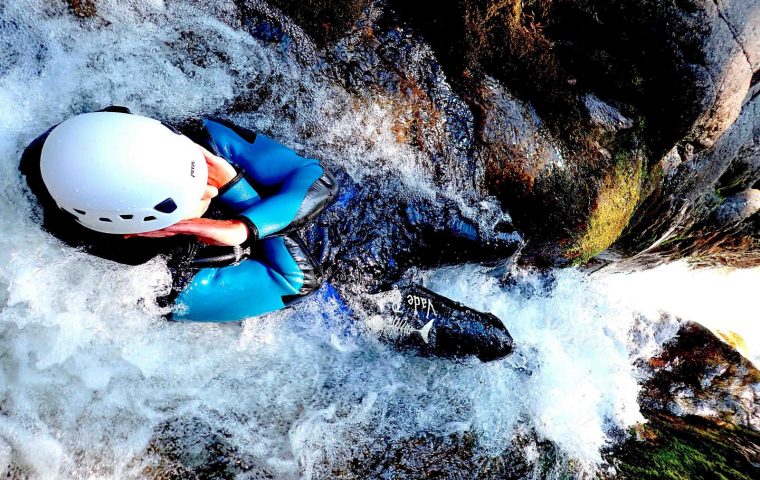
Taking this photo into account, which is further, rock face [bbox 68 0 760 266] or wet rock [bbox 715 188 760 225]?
wet rock [bbox 715 188 760 225]

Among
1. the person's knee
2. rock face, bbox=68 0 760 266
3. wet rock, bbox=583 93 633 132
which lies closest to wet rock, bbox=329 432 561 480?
the person's knee

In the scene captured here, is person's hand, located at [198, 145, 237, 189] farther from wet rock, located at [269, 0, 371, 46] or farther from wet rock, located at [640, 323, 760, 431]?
wet rock, located at [640, 323, 760, 431]

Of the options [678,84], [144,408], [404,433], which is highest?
[678,84]

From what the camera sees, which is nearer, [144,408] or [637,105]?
[144,408]

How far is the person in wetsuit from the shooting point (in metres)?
2.13

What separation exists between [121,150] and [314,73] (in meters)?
1.73

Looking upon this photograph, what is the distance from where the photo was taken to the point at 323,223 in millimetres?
3408

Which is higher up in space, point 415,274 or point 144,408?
point 415,274

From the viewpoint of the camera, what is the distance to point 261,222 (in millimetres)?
2895

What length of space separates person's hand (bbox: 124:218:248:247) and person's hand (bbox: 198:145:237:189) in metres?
0.29

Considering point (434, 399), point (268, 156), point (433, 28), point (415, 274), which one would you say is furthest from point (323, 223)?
point (433, 28)

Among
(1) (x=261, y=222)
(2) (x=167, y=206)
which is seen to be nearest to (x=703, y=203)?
(1) (x=261, y=222)

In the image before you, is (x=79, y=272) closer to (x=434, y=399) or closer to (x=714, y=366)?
(x=434, y=399)

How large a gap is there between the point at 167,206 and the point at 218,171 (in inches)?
22.3
